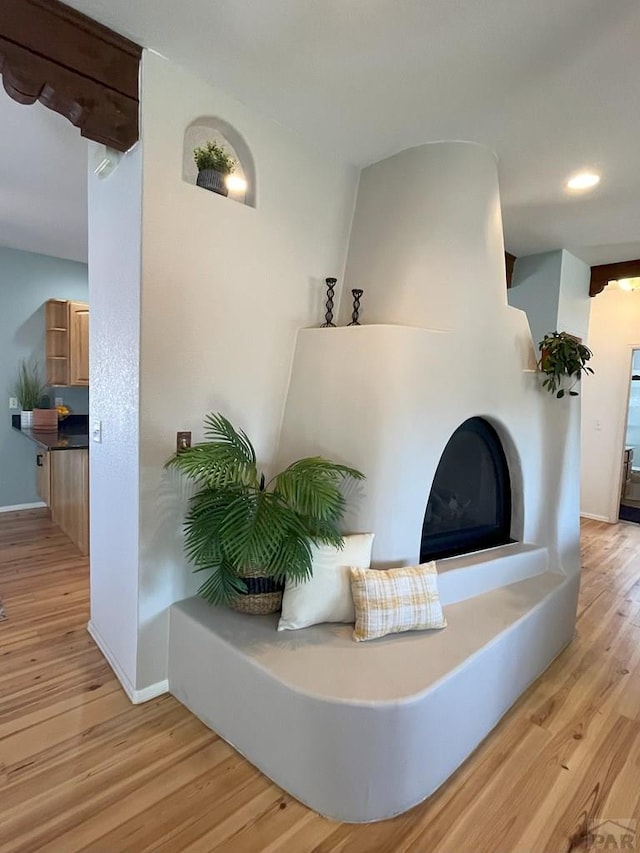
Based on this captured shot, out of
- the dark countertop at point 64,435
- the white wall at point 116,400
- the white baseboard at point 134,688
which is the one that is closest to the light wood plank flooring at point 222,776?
the white baseboard at point 134,688

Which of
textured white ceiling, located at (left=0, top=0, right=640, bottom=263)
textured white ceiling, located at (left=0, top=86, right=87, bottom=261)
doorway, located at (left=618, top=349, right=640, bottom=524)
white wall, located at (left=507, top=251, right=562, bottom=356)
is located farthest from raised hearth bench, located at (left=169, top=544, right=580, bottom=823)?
doorway, located at (left=618, top=349, right=640, bottom=524)

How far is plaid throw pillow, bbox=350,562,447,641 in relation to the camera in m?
1.83

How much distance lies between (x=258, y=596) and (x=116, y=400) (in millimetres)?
1077

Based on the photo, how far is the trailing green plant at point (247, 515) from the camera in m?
1.75

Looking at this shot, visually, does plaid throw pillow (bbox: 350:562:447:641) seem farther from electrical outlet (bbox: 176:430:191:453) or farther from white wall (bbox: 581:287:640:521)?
white wall (bbox: 581:287:640:521)

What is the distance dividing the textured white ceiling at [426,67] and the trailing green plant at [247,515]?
1.42 meters

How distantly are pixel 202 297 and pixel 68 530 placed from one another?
2.95 metres

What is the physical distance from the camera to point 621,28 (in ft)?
5.13

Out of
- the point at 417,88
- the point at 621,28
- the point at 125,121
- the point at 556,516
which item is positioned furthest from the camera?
the point at 556,516

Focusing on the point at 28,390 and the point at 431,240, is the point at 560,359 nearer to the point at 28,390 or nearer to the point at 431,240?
the point at 431,240

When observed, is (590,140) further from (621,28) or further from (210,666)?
(210,666)

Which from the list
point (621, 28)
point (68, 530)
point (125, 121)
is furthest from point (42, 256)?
point (621, 28)

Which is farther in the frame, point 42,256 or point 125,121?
point 42,256

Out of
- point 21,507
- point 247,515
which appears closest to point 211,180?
point 247,515
